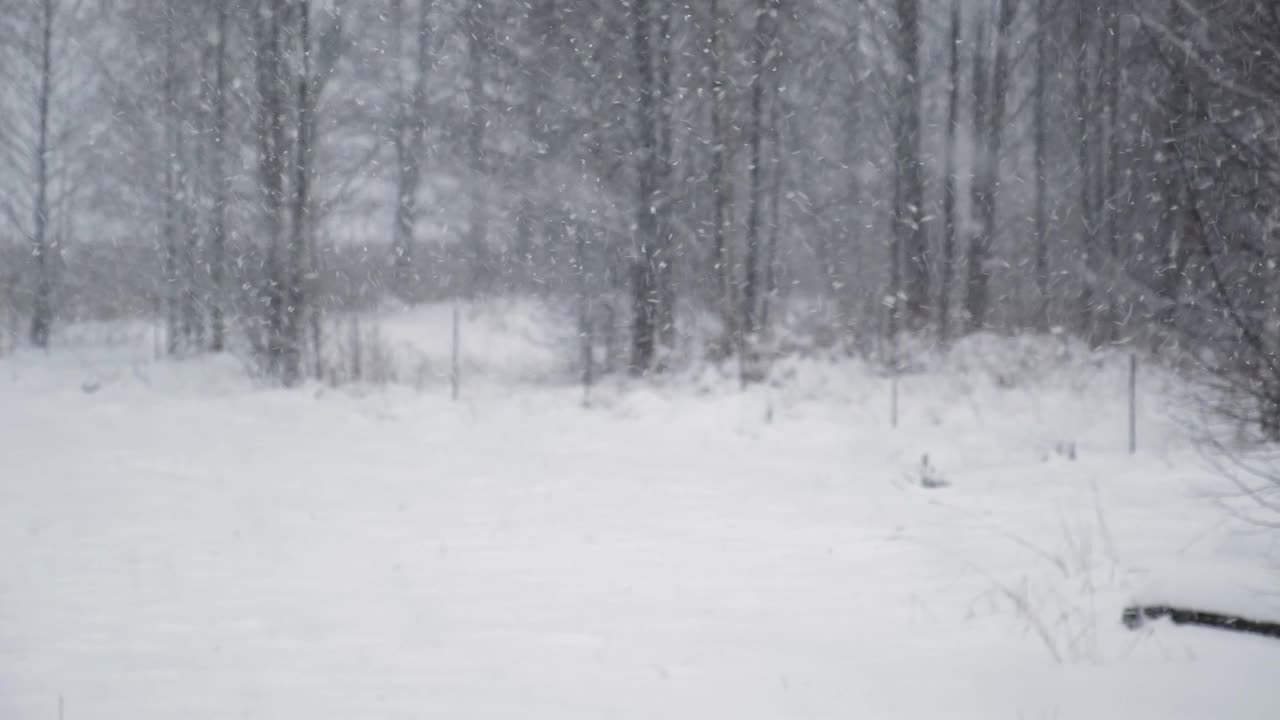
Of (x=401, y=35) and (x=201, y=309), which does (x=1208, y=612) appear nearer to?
(x=201, y=309)

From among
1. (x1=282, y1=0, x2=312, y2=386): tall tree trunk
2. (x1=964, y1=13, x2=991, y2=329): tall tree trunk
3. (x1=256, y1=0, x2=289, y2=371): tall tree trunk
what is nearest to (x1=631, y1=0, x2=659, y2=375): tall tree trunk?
(x1=282, y1=0, x2=312, y2=386): tall tree trunk

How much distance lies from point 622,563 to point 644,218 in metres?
11.3

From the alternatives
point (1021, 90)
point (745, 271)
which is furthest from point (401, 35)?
point (1021, 90)

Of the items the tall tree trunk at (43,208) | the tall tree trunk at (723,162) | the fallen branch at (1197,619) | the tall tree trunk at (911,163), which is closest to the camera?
the fallen branch at (1197,619)

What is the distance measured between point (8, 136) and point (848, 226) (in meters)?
21.6

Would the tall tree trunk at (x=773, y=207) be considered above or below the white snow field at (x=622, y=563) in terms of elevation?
above

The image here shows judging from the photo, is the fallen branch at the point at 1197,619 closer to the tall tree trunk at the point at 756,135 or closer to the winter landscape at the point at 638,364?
the winter landscape at the point at 638,364

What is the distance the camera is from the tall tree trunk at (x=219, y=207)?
1725 centimetres

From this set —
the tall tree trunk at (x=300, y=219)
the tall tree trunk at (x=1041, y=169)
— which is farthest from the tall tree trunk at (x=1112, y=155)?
the tall tree trunk at (x=300, y=219)

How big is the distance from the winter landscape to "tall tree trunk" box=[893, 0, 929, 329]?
0.31ft

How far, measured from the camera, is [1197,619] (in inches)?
188

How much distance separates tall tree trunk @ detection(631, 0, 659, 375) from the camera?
682 inches

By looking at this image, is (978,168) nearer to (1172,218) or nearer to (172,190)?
(1172,218)

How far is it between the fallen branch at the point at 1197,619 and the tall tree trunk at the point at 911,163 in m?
16.4
